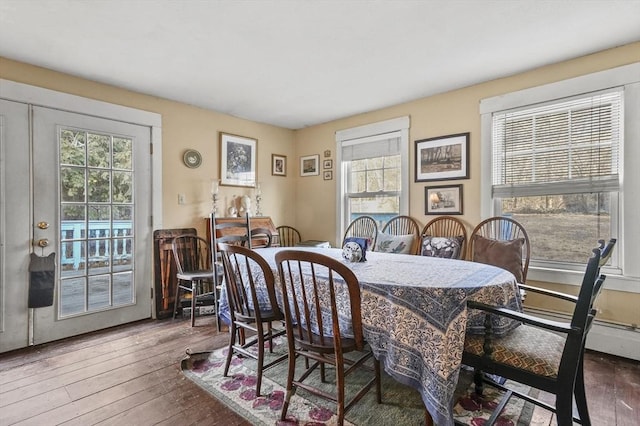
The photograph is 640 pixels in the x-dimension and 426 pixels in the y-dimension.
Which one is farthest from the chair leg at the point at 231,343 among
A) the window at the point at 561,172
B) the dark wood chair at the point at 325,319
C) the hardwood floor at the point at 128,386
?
the window at the point at 561,172

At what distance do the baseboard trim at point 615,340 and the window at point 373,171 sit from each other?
6.35 feet

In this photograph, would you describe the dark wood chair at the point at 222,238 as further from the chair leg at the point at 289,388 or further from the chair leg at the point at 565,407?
the chair leg at the point at 565,407

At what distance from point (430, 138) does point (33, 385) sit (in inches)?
153

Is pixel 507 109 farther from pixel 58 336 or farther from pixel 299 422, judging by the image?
pixel 58 336

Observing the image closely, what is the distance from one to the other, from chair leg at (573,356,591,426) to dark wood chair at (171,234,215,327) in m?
2.89

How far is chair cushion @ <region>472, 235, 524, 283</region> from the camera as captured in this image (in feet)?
8.78

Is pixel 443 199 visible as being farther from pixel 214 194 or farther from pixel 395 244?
pixel 214 194

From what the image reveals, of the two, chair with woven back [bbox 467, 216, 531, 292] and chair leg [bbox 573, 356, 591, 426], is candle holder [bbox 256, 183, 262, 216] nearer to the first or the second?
chair with woven back [bbox 467, 216, 531, 292]

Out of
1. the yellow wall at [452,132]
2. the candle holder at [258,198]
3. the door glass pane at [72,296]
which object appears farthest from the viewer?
the candle holder at [258,198]

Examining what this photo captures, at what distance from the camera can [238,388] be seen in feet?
6.75

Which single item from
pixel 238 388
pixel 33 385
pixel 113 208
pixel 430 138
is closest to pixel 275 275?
pixel 238 388

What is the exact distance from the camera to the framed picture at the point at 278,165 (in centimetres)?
464

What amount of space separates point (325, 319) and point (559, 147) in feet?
8.42

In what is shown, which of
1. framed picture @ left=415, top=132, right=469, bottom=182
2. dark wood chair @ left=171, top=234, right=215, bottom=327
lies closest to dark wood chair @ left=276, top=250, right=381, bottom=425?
dark wood chair @ left=171, top=234, right=215, bottom=327
